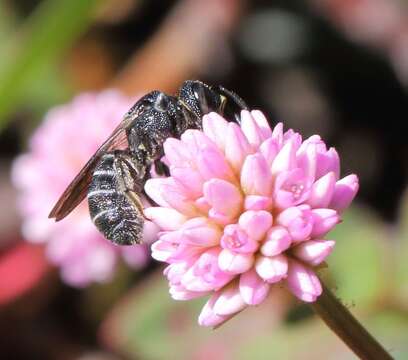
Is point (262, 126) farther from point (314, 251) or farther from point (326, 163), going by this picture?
point (314, 251)

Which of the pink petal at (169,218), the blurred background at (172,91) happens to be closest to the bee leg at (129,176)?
the pink petal at (169,218)

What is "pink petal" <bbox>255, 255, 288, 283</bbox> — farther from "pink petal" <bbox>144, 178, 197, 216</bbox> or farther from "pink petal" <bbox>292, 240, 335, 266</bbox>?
"pink petal" <bbox>144, 178, 197, 216</bbox>

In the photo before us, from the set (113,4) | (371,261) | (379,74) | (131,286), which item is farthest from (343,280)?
(113,4)

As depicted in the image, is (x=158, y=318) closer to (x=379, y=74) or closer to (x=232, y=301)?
(x=379, y=74)

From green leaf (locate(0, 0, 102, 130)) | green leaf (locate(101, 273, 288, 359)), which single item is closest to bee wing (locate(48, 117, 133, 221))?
green leaf (locate(101, 273, 288, 359))

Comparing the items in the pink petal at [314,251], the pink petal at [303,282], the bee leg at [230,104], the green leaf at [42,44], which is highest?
the green leaf at [42,44]

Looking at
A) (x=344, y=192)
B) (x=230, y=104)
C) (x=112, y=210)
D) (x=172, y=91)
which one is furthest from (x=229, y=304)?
A: (x=172, y=91)

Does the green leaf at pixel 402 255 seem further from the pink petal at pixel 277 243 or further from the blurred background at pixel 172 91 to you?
→ the pink petal at pixel 277 243

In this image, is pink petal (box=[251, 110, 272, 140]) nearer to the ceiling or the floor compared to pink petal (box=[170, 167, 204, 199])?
nearer to the floor
